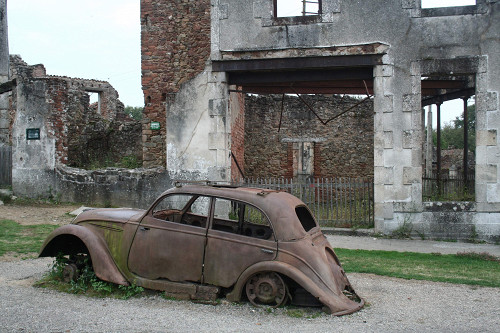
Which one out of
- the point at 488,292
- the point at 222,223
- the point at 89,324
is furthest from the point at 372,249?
the point at 89,324

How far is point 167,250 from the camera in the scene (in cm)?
600

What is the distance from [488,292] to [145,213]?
475 centimetres

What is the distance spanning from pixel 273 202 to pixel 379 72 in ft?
23.6

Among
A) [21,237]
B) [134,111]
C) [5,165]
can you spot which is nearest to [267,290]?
[21,237]

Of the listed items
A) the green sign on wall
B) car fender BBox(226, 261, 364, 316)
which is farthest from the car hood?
the green sign on wall

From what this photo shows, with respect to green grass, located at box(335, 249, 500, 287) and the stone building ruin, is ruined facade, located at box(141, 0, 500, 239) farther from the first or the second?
green grass, located at box(335, 249, 500, 287)

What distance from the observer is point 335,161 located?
21203 millimetres

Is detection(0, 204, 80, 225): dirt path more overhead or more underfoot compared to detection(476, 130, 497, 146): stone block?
more underfoot

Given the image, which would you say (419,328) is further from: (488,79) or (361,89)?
(361,89)

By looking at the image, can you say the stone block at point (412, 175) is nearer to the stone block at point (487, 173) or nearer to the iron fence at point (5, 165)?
the stone block at point (487, 173)


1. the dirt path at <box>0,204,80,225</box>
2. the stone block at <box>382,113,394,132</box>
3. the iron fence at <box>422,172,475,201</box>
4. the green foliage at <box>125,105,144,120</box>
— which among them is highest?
the green foliage at <box>125,105,144,120</box>

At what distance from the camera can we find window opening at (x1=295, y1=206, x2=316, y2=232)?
6330mm

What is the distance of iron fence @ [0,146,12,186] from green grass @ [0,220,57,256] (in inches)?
182

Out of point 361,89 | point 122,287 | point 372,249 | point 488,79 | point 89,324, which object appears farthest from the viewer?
point 361,89
